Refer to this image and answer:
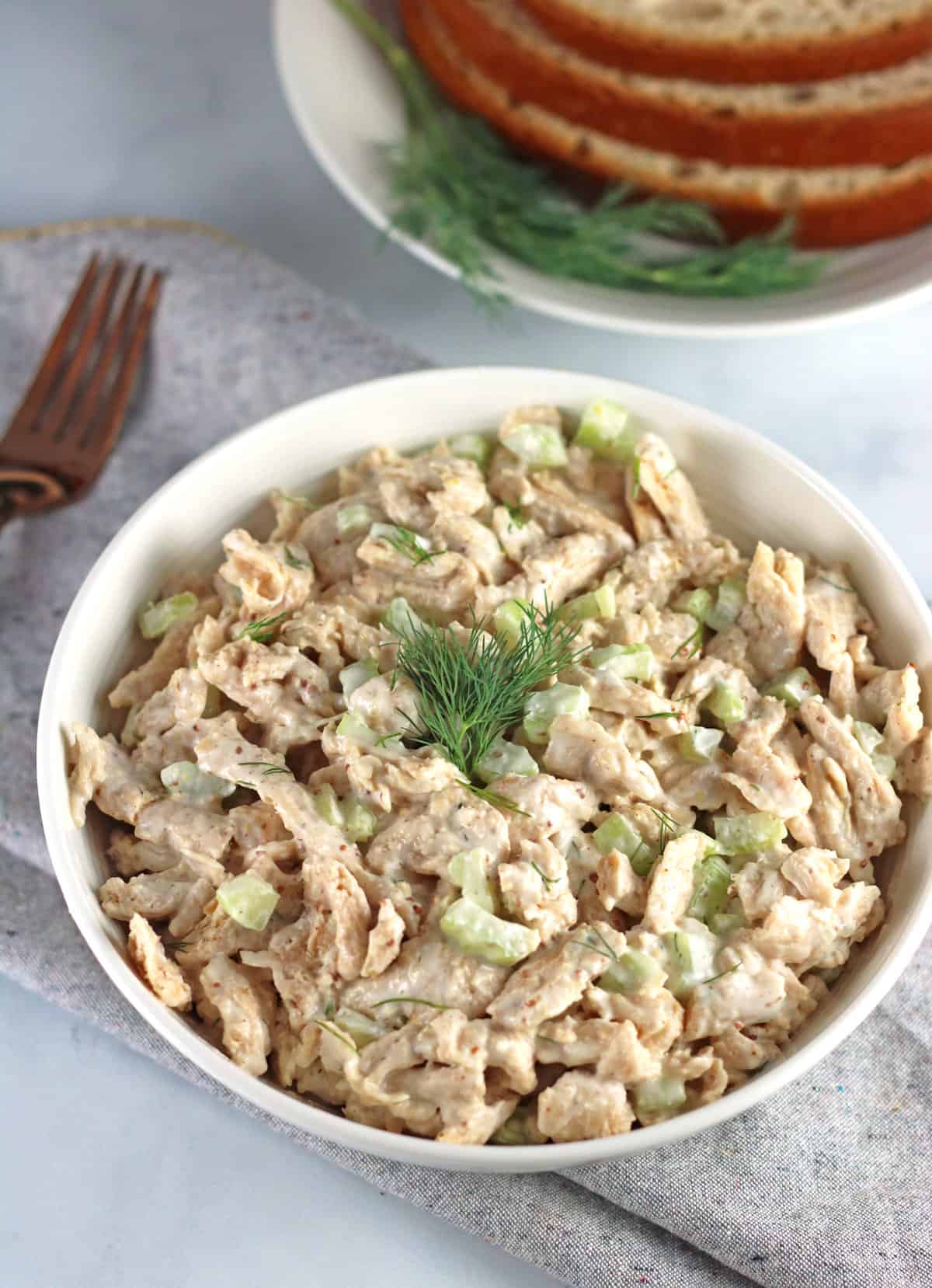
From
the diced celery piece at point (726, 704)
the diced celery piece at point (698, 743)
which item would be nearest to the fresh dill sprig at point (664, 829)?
the diced celery piece at point (698, 743)

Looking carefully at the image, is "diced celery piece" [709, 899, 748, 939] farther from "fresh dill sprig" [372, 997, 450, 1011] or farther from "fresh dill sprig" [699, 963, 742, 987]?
"fresh dill sprig" [372, 997, 450, 1011]

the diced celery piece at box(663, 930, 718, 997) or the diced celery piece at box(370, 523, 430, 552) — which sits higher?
the diced celery piece at box(370, 523, 430, 552)

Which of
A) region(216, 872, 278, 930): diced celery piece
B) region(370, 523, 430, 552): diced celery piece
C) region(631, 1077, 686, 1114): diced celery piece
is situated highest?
region(370, 523, 430, 552): diced celery piece

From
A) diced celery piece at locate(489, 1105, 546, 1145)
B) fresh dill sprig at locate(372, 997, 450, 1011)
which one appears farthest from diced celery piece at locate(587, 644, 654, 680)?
diced celery piece at locate(489, 1105, 546, 1145)

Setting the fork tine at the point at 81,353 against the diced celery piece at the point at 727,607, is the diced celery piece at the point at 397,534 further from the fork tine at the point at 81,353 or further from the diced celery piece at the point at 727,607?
the fork tine at the point at 81,353

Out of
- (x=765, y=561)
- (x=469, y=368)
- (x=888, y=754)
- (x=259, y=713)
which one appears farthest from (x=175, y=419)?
(x=888, y=754)

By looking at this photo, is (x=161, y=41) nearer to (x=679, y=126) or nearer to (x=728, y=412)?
(x=679, y=126)
